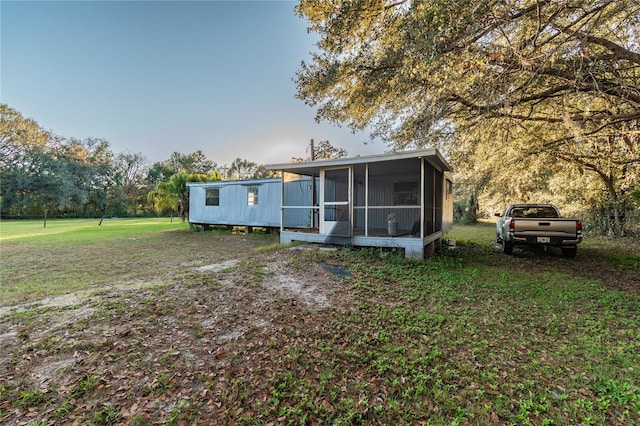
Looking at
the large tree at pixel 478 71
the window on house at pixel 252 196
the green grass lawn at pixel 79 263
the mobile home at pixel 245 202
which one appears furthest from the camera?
the window on house at pixel 252 196

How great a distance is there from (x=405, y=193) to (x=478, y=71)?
6103mm

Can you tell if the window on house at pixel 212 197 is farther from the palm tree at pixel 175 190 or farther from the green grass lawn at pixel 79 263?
the green grass lawn at pixel 79 263

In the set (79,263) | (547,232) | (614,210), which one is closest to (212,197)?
(79,263)

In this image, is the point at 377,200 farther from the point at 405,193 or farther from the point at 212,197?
the point at 212,197

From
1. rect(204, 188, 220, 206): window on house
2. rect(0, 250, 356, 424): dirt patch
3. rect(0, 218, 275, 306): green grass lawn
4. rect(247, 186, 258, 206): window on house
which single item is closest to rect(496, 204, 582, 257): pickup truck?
rect(0, 250, 356, 424): dirt patch

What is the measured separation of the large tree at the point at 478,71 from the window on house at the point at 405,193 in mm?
1931

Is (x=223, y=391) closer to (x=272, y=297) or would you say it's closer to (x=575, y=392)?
(x=272, y=297)

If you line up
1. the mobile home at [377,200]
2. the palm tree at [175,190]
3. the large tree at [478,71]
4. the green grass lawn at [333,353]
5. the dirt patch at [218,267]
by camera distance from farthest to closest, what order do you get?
the palm tree at [175,190] < the mobile home at [377,200] < the dirt patch at [218,267] < the large tree at [478,71] < the green grass lawn at [333,353]

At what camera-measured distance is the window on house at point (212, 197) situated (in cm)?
1573

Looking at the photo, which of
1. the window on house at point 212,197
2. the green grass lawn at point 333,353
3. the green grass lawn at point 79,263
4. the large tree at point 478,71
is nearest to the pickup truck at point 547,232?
the green grass lawn at point 333,353

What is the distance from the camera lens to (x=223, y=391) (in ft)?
7.79

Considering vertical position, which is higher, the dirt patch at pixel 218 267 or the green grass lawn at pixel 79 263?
the dirt patch at pixel 218 267

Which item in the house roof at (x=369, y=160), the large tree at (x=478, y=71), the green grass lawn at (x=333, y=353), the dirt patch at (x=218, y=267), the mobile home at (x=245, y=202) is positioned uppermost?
the large tree at (x=478, y=71)

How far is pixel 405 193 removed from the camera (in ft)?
35.8
